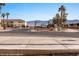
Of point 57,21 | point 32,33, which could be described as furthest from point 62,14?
point 32,33

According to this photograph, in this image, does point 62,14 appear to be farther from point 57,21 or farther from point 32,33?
point 32,33

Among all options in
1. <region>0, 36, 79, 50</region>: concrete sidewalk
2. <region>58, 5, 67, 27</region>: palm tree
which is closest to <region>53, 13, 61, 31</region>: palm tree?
<region>58, 5, 67, 27</region>: palm tree

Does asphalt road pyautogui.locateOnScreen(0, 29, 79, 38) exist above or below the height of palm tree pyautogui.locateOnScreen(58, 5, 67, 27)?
below

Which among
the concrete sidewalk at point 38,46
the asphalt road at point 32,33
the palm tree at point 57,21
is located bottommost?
the concrete sidewalk at point 38,46

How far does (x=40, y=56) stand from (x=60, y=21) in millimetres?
994

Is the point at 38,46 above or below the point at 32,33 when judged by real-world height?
below

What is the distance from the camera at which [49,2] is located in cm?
588

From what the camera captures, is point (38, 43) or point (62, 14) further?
point (38, 43)

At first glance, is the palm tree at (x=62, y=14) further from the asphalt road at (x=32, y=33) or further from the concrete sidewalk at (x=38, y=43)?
the concrete sidewalk at (x=38, y=43)

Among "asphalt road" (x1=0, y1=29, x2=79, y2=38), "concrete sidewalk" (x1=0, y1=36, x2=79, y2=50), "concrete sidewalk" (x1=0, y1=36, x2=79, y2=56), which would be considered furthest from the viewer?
"asphalt road" (x1=0, y1=29, x2=79, y2=38)

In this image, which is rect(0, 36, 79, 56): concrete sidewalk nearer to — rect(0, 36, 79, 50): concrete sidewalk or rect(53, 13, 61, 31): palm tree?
rect(0, 36, 79, 50): concrete sidewalk

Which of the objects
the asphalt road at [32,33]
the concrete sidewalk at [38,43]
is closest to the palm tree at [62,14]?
the asphalt road at [32,33]

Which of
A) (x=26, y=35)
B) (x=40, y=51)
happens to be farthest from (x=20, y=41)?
(x=40, y=51)

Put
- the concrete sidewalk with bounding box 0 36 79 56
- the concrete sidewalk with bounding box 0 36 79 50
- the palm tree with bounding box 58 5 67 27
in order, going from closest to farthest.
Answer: the concrete sidewalk with bounding box 0 36 79 56
the concrete sidewalk with bounding box 0 36 79 50
the palm tree with bounding box 58 5 67 27
